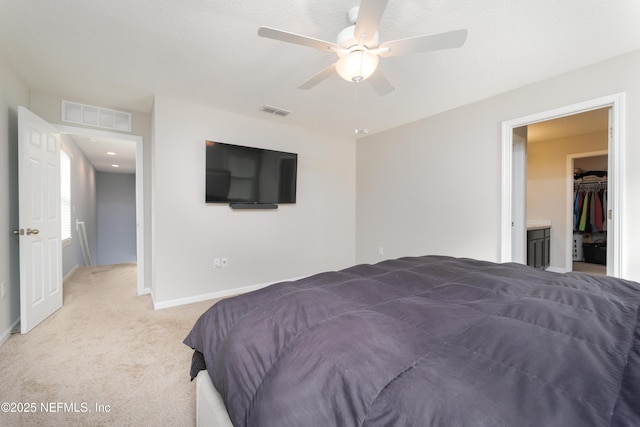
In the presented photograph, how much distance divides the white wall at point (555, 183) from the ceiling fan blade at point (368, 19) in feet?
16.7

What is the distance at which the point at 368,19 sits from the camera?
4.53ft

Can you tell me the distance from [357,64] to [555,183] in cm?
511

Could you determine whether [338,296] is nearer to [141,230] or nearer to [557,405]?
[557,405]

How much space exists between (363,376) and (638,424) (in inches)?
20.3

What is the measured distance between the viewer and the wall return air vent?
10.3ft

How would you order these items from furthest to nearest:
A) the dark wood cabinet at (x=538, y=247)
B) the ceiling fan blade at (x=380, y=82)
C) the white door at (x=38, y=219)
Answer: the dark wood cabinet at (x=538, y=247) < the white door at (x=38, y=219) < the ceiling fan blade at (x=380, y=82)

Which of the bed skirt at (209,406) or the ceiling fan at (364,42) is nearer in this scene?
the bed skirt at (209,406)

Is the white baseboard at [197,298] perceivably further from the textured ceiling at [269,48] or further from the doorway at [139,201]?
the textured ceiling at [269,48]

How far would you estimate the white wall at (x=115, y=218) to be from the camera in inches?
281

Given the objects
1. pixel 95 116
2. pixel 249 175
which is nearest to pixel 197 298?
pixel 249 175

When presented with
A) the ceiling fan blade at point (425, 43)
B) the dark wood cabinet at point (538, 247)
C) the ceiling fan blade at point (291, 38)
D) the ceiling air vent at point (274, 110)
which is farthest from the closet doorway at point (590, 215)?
the ceiling fan blade at point (291, 38)

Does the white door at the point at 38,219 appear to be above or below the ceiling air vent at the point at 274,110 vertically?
below

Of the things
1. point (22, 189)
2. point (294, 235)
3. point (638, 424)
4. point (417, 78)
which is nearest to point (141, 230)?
point (22, 189)

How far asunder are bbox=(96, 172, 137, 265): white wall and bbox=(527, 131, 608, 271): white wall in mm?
9447
